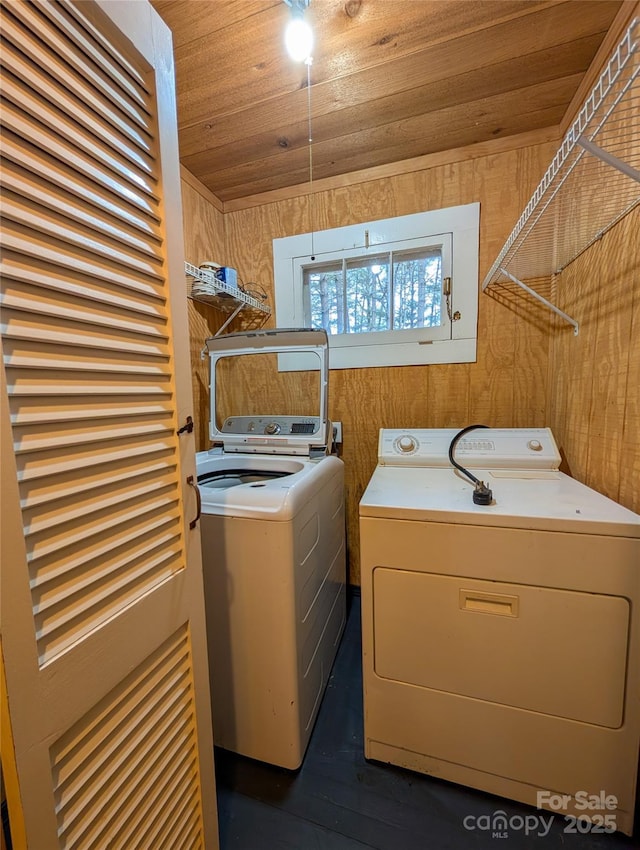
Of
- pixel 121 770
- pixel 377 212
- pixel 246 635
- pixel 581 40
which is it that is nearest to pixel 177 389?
pixel 121 770

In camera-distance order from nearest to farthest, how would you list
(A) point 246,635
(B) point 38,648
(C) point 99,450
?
(B) point 38,648
(C) point 99,450
(A) point 246,635

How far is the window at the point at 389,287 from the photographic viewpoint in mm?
1696

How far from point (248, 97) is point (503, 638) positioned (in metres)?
2.14

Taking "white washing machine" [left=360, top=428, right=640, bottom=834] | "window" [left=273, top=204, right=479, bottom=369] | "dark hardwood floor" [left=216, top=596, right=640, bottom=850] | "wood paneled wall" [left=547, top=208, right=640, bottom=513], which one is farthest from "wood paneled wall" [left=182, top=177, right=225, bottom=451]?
"wood paneled wall" [left=547, top=208, right=640, bottom=513]

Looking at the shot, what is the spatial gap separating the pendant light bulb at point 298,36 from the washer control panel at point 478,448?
1422 millimetres

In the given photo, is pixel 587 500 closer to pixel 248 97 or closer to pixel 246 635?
pixel 246 635

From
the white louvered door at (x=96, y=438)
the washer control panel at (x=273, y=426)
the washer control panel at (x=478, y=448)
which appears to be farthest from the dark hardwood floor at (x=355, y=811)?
the washer control panel at (x=273, y=426)

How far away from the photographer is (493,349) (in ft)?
5.56

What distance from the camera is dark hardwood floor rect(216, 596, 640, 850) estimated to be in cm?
95

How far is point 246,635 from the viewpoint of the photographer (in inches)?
42.0

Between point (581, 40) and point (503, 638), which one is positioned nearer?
point (503, 638)

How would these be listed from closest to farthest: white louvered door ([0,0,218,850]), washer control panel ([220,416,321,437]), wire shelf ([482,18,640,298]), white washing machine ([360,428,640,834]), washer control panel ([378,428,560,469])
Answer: white louvered door ([0,0,218,850]) → wire shelf ([482,18,640,298]) → white washing machine ([360,428,640,834]) → washer control panel ([378,428,560,469]) → washer control panel ([220,416,321,437])

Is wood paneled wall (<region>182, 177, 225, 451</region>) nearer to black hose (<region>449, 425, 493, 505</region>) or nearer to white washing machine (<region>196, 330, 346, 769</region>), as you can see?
white washing machine (<region>196, 330, 346, 769</region>)

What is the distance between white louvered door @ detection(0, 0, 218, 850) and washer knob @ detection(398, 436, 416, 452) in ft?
3.37
